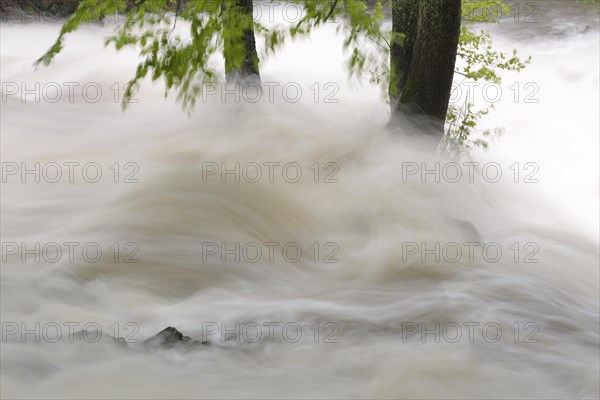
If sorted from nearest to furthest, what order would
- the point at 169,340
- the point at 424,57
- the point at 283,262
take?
the point at 169,340, the point at 283,262, the point at 424,57

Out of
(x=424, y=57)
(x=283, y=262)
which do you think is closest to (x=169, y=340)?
(x=283, y=262)

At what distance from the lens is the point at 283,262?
491 centimetres

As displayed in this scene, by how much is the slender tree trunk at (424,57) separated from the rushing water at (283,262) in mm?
416

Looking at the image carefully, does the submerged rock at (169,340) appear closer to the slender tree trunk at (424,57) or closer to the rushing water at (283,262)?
the rushing water at (283,262)

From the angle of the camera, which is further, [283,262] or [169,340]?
[283,262]

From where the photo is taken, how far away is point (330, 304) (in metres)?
4.27

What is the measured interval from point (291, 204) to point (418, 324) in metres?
1.89

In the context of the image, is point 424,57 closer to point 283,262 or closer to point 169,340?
point 283,262

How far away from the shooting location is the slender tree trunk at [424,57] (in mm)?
6203

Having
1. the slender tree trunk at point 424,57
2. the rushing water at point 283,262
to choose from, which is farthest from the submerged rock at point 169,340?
the slender tree trunk at point 424,57

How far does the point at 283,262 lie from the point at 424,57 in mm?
2614

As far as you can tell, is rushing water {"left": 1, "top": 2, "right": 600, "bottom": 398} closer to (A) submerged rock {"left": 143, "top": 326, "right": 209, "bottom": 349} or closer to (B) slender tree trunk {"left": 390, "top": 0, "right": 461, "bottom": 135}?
(A) submerged rock {"left": 143, "top": 326, "right": 209, "bottom": 349}

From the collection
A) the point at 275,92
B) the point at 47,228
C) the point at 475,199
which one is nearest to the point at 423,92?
the point at 475,199

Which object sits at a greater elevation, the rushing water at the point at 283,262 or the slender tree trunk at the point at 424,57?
the slender tree trunk at the point at 424,57
